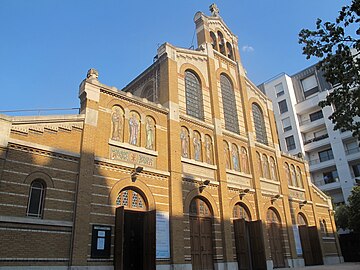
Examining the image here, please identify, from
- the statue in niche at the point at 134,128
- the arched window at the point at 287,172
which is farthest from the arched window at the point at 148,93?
the arched window at the point at 287,172

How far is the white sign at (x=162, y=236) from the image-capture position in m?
15.4

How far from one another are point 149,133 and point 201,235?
6218mm

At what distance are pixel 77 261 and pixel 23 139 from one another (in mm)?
5150

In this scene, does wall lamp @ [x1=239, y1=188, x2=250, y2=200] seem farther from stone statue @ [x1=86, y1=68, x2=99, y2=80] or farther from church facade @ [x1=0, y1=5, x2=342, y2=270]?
stone statue @ [x1=86, y1=68, x2=99, y2=80]

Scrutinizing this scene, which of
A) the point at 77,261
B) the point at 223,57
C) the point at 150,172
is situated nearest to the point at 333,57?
the point at 150,172

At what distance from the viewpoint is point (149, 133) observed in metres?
17.5

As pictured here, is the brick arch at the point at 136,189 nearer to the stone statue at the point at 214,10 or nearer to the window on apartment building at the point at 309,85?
the stone statue at the point at 214,10

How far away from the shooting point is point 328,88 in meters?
42.0

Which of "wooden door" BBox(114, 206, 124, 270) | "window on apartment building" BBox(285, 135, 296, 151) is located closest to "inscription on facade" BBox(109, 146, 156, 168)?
"wooden door" BBox(114, 206, 124, 270)

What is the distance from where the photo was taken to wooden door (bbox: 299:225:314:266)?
2455 cm

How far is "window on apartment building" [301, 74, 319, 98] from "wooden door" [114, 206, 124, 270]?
123 ft

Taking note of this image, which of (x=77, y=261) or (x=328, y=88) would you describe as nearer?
(x=77, y=261)

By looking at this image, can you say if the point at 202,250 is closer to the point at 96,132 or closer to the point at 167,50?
the point at 96,132

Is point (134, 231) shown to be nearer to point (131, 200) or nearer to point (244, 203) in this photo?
point (131, 200)
